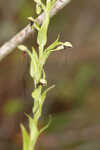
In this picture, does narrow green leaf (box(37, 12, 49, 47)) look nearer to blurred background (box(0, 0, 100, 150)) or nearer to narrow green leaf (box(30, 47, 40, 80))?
narrow green leaf (box(30, 47, 40, 80))

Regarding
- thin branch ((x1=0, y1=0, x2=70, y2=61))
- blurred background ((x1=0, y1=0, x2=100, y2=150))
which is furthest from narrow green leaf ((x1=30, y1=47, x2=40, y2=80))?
blurred background ((x1=0, y1=0, x2=100, y2=150))

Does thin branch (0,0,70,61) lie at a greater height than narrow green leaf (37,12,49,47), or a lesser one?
greater

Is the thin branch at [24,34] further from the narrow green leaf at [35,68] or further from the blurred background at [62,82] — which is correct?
the blurred background at [62,82]

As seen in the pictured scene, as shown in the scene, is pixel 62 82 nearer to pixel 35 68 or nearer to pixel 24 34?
pixel 24 34

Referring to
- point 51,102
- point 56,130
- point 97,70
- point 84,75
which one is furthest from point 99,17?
point 56,130

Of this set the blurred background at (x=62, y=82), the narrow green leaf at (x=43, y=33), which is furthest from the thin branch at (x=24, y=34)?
the blurred background at (x=62, y=82)

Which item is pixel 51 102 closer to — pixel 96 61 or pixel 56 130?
pixel 56 130

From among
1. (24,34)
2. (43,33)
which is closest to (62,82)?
(24,34)

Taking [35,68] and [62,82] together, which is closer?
[35,68]
